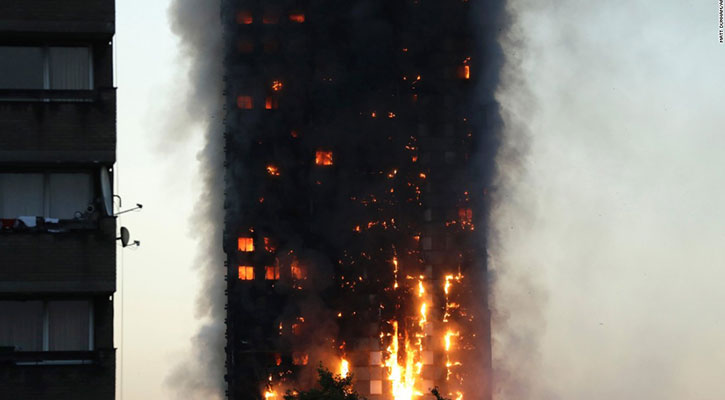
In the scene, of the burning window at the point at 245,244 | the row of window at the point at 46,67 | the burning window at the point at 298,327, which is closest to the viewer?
the row of window at the point at 46,67

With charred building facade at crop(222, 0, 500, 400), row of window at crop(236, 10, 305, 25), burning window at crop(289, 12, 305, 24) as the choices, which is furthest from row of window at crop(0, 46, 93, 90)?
burning window at crop(289, 12, 305, 24)

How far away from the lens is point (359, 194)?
117m

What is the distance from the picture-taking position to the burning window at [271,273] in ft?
378

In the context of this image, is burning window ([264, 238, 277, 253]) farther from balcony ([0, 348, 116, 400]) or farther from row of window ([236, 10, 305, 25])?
balcony ([0, 348, 116, 400])

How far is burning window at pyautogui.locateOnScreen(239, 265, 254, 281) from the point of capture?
115 metres

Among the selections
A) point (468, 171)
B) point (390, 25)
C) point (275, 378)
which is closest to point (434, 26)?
point (390, 25)

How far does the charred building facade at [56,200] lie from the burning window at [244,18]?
78.7m

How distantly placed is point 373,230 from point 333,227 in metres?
2.85

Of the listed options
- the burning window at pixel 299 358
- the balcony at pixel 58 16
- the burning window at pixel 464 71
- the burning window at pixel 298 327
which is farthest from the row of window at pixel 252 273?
the balcony at pixel 58 16

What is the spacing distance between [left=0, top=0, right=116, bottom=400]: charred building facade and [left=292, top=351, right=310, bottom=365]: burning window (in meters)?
75.3

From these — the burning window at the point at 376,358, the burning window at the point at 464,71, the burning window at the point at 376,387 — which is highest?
the burning window at the point at 464,71

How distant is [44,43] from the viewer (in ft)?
128

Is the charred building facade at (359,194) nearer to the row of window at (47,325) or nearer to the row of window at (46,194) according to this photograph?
the row of window at (47,325)

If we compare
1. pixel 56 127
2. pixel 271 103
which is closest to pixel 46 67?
pixel 56 127
